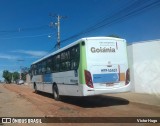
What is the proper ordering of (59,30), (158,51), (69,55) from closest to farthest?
(69,55) → (158,51) → (59,30)

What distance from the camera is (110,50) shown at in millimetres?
14812

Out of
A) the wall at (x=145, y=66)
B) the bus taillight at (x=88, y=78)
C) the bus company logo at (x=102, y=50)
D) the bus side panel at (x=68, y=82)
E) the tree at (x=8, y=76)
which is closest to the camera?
the bus taillight at (x=88, y=78)

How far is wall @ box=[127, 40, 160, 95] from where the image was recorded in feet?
65.5

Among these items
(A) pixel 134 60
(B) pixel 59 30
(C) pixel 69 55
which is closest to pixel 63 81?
(C) pixel 69 55

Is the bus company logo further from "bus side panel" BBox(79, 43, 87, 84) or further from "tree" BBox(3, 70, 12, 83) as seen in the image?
"tree" BBox(3, 70, 12, 83)

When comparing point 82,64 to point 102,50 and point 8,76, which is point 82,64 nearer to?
point 102,50

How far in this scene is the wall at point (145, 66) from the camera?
20.0 m

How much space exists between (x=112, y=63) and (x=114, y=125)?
17.7 feet

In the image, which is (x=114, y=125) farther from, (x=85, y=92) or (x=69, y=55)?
(x=69, y=55)

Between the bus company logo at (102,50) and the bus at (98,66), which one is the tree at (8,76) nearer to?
the bus at (98,66)

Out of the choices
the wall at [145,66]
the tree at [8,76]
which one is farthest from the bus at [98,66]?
the tree at [8,76]

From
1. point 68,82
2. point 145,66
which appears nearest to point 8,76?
point 145,66

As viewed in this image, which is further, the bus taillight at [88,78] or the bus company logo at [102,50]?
the bus company logo at [102,50]

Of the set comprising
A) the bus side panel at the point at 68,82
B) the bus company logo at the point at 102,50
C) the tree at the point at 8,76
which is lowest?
the bus side panel at the point at 68,82
